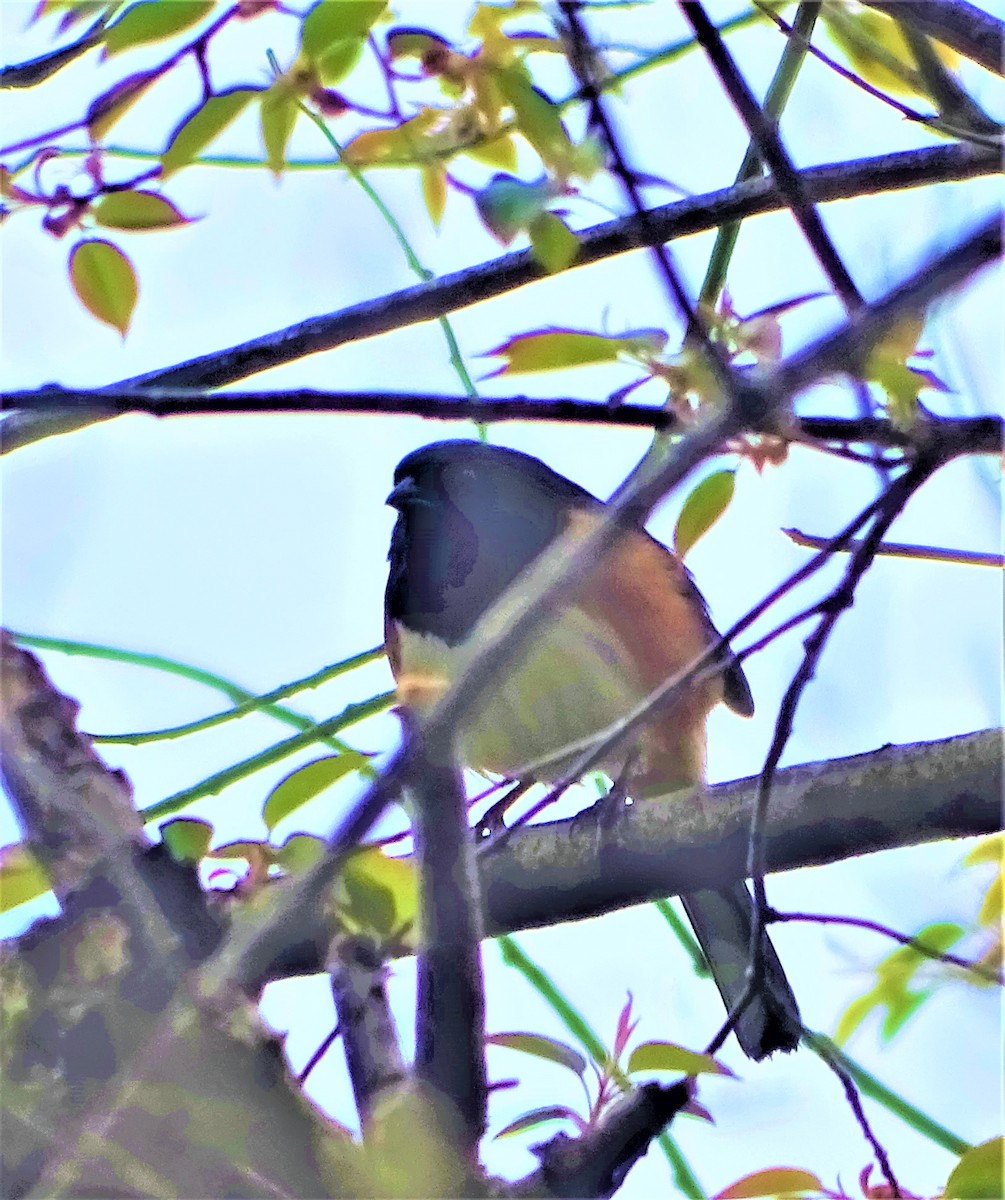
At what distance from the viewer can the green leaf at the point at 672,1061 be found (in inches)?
40.4

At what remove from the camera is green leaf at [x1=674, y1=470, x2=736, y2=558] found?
1.28m

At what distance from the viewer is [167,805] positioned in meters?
1.61

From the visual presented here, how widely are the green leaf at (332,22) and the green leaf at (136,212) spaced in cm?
25

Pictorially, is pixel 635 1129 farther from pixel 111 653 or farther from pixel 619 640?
pixel 619 640

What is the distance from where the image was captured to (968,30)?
1268 mm

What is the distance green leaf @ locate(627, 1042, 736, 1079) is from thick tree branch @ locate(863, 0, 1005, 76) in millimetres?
900

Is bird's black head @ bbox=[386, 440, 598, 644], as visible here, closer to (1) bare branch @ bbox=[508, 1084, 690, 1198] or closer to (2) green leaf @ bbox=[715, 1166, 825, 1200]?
(2) green leaf @ bbox=[715, 1166, 825, 1200]

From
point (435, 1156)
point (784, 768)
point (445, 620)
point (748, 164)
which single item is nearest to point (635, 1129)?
point (435, 1156)

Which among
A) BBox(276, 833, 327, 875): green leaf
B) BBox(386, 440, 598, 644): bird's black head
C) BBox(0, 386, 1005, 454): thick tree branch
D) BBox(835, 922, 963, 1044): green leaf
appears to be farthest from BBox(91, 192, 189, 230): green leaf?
BBox(386, 440, 598, 644): bird's black head

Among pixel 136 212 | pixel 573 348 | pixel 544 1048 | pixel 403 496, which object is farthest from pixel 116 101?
pixel 403 496

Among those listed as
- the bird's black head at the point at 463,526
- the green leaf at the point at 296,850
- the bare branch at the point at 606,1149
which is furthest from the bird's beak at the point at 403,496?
the bare branch at the point at 606,1149

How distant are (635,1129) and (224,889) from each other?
418 millimetres

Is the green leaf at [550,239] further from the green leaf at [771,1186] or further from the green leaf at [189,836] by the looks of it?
the green leaf at [771,1186]

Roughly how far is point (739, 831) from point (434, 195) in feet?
2.29
